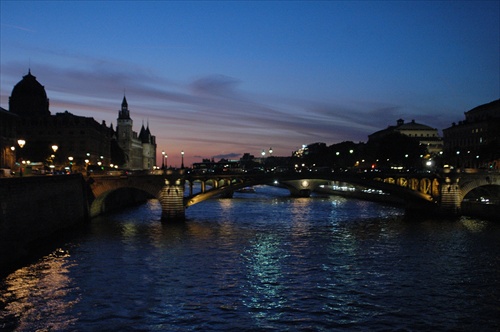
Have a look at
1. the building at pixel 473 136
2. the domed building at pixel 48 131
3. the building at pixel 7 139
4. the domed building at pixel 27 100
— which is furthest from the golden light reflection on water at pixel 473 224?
the domed building at pixel 27 100

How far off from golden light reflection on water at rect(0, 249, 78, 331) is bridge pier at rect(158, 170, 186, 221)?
92.7 feet

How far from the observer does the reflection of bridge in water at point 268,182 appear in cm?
6738

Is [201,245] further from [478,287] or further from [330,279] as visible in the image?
[478,287]

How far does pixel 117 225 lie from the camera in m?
62.2

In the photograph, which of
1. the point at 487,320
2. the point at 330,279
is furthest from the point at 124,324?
Result: the point at 487,320

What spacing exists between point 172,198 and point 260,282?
3493cm

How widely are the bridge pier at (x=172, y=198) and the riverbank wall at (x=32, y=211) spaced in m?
9.82

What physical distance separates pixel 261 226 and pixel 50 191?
914 inches

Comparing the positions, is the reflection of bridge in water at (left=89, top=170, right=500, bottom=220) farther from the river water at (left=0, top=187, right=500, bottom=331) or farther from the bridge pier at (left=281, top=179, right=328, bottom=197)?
the bridge pier at (left=281, top=179, right=328, bottom=197)

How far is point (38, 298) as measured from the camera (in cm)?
2952

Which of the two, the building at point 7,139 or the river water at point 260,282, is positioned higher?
the building at point 7,139

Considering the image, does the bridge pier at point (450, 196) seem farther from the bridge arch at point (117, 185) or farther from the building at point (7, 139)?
the building at point (7, 139)

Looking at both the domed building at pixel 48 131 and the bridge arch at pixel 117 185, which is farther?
the domed building at pixel 48 131

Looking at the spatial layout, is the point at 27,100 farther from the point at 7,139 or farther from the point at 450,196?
the point at 450,196
